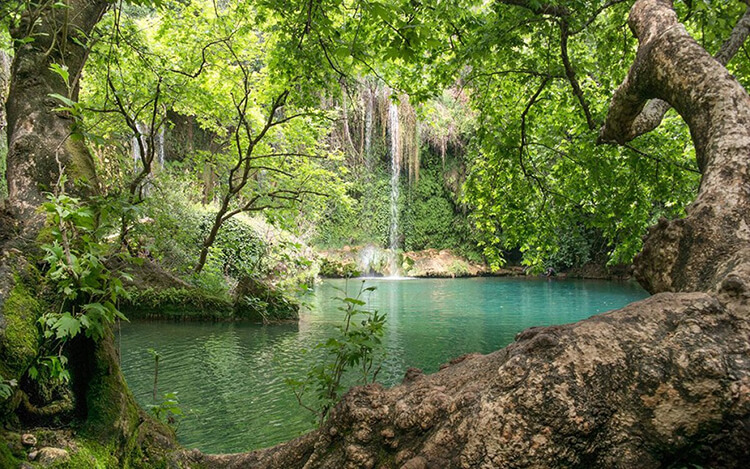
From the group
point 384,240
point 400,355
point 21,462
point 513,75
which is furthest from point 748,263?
point 384,240

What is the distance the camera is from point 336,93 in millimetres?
4332

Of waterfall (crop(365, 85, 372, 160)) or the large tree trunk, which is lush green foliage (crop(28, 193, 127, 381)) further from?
waterfall (crop(365, 85, 372, 160))

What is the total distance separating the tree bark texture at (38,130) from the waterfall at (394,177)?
23424 mm

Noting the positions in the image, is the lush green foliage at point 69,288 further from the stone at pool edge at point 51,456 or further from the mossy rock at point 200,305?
the mossy rock at point 200,305

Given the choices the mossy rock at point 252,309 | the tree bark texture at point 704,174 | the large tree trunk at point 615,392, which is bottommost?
the mossy rock at point 252,309

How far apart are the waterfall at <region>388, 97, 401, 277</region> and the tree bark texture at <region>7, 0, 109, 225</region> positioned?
76.9 ft

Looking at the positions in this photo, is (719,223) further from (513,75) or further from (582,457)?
(513,75)

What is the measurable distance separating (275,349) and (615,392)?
7667mm

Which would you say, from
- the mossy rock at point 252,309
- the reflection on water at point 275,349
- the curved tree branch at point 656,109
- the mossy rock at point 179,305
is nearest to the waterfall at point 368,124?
the reflection on water at point 275,349

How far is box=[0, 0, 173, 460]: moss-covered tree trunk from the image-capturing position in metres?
1.79

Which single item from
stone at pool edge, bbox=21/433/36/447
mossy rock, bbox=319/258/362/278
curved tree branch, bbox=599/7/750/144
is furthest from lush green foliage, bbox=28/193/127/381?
mossy rock, bbox=319/258/362/278

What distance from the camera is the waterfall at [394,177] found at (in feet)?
84.7

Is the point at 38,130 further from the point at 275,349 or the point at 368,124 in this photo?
the point at 368,124

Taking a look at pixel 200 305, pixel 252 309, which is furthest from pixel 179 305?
pixel 252 309
